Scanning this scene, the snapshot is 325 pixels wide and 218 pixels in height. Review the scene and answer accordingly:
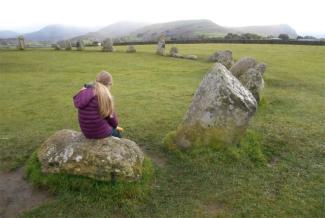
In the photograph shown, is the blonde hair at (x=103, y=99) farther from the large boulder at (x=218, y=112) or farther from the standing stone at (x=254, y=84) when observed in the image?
the standing stone at (x=254, y=84)

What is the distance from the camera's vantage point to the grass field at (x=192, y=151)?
6.88 m

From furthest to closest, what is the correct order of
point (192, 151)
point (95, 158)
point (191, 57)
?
point (191, 57), point (192, 151), point (95, 158)

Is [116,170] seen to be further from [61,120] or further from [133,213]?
[61,120]

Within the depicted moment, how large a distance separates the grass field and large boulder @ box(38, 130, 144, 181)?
0.53 metres

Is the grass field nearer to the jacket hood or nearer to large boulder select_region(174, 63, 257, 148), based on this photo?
large boulder select_region(174, 63, 257, 148)

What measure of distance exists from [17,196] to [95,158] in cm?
194

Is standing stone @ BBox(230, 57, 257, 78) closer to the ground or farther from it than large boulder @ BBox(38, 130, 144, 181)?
farther from it

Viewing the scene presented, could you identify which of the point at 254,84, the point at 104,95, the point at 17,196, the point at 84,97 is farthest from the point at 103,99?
the point at 254,84

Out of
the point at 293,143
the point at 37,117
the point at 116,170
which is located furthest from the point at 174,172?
the point at 37,117

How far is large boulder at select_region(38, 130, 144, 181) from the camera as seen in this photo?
716 cm

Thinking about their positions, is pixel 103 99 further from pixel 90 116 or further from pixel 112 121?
pixel 112 121

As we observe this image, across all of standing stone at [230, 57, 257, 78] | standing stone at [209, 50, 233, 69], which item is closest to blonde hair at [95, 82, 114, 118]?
standing stone at [230, 57, 257, 78]

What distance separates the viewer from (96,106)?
734 cm

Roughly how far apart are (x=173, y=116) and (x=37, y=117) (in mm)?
5187
